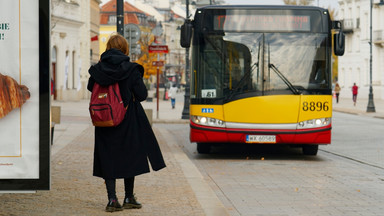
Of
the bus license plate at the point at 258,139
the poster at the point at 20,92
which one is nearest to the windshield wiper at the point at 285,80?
the bus license plate at the point at 258,139

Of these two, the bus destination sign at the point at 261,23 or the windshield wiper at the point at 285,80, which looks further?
the bus destination sign at the point at 261,23

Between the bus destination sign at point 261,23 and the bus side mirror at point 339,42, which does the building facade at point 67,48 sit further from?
the bus side mirror at point 339,42

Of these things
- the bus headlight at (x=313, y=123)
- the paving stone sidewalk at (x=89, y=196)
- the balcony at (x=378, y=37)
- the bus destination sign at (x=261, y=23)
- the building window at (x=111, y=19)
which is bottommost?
the paving stone sidewalk at (x=89, y=196)

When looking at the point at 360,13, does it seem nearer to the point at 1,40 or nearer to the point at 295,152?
the point at 295,152

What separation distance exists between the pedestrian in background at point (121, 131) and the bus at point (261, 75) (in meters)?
7.20

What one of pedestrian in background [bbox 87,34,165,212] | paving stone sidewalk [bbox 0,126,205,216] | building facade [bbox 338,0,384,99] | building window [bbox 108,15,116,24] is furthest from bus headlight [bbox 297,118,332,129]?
building window [bbox 108,15,116,24]

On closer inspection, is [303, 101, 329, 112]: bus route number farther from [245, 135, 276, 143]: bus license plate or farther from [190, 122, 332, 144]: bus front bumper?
[245, 135, 276, 143]: bus license plate

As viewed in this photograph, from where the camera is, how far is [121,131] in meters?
8.50

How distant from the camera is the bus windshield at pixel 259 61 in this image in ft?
52.0

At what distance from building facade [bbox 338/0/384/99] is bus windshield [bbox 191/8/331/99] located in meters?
61.7

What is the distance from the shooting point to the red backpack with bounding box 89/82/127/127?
27.3 feet

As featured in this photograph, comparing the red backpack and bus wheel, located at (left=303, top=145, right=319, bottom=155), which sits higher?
the red backpack

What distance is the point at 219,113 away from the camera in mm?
15836

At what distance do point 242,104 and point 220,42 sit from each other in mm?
1257
